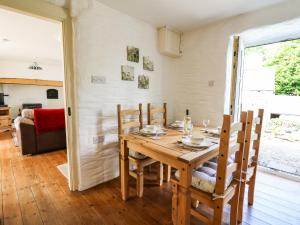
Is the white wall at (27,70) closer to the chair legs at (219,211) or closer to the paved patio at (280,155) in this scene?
the chair legs at (219,211)

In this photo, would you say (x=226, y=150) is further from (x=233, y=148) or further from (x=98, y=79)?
(x=98, y=79)

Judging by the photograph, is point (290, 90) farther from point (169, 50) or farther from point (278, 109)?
point (169, 50)

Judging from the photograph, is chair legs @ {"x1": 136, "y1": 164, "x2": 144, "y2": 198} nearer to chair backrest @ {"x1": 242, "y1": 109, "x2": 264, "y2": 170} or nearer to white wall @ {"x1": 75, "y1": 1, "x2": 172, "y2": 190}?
white wall @ {"x1": 75, "y1": 1, "x2": 172, "y2": 190}

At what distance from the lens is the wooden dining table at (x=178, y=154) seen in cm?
117

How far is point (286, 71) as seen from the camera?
3480 mm

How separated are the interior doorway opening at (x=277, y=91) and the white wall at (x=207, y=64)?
666 millimetres

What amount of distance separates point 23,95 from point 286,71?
8.50m

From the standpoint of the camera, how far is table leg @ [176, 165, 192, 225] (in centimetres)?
117

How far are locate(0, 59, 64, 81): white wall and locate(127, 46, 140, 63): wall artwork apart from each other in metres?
4.01

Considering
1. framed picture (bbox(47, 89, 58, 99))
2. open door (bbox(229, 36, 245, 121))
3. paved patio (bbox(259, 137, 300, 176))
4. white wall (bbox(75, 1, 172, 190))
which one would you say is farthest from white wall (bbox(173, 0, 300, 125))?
framed picture (bbox(47, 89, 58, 99))

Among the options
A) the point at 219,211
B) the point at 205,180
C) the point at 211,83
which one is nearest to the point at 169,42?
the point at 211,83

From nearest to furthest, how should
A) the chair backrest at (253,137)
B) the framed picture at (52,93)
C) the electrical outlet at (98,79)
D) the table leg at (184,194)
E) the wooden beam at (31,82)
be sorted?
the table leg at (184,194), the chair backrest at (253,137), the electrical outlet at (98,79), the wooden beam at (31,82), the framed picture at (52,93)

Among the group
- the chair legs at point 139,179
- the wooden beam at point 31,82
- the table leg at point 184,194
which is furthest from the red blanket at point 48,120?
the wooden beam at point 31,82

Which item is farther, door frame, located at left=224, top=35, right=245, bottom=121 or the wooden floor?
door frame, located at left=224, top=35, right=245, bottom=121
